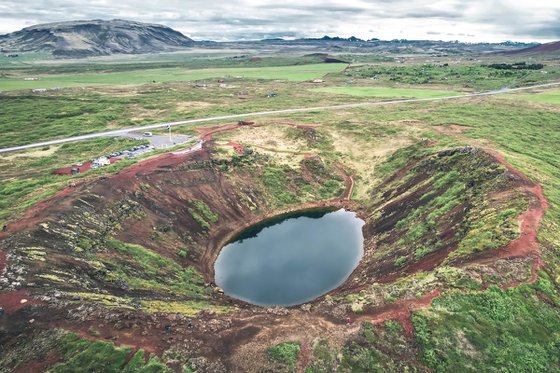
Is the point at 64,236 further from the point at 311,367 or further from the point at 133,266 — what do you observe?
the point at 311,367

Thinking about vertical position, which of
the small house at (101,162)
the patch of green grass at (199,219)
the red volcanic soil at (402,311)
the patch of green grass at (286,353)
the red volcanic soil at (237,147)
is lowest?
the patch of green grass at (199,219)

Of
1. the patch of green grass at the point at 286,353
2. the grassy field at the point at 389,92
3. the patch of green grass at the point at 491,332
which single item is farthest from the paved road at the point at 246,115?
the patch of green grass at the point at 491,332

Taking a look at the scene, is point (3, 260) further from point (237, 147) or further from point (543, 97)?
point (543, 97)

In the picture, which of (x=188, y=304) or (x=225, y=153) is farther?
(x=225, y=153)

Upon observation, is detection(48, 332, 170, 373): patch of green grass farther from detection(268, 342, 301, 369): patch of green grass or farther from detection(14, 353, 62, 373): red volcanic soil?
detection(268, 342, 301, 369): patch of green grass

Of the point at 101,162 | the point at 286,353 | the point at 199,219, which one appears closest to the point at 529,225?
the point at 286,353

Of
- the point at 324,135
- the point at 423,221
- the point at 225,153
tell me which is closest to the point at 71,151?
the point at 225,153

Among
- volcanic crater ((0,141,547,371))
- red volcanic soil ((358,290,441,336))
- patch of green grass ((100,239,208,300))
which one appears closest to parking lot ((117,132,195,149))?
A: volcanic crater ((0,141,547,371))

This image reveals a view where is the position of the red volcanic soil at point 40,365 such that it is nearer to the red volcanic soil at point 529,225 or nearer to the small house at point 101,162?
the red volcanic soil at point 529,225
